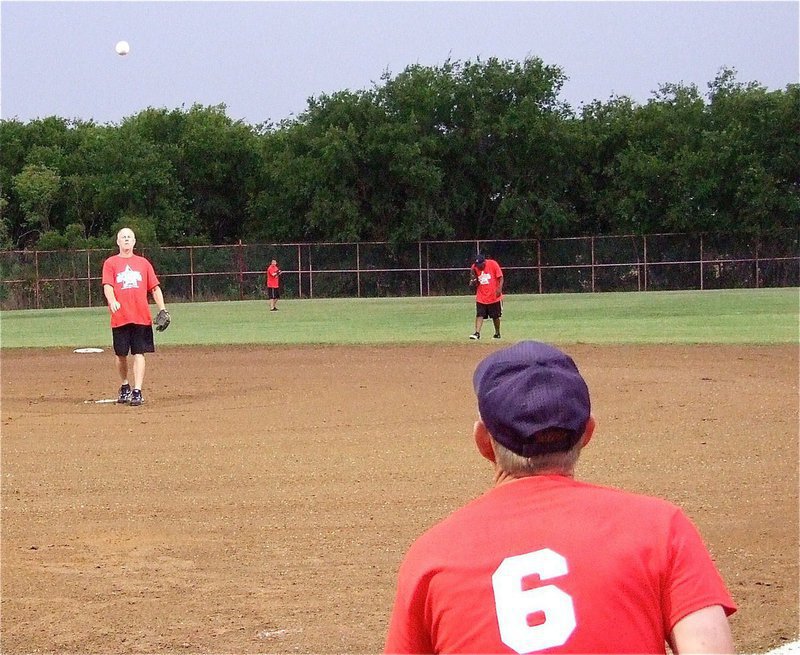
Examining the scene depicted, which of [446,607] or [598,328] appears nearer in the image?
[446,607]

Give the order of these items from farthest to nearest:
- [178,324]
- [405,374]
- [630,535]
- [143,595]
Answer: [178,324] → [405,374] → [143,595] → [630,535]

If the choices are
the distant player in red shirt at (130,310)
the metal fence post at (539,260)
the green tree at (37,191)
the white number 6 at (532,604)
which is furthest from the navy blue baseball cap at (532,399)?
the green tree at (37,191)

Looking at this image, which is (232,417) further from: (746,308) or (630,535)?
(746,308)

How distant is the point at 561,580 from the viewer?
1999 mm

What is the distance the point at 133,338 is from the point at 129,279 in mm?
642

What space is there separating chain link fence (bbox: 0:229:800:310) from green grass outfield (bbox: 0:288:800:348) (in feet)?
27.2

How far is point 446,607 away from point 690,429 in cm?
849

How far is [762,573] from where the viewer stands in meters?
5.80

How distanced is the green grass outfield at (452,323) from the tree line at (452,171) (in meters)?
11.6

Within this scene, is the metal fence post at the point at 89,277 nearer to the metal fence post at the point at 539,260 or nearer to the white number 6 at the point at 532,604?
the metal fence post at the point at 539,260

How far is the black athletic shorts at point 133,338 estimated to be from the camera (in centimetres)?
1255

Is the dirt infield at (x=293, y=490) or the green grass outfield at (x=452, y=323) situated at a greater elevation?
the green grass outfield at (x=452, y=323)

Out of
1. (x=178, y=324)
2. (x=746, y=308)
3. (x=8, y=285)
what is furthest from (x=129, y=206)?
(x=746, y=308)

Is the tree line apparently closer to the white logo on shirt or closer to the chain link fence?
the chain link fence
